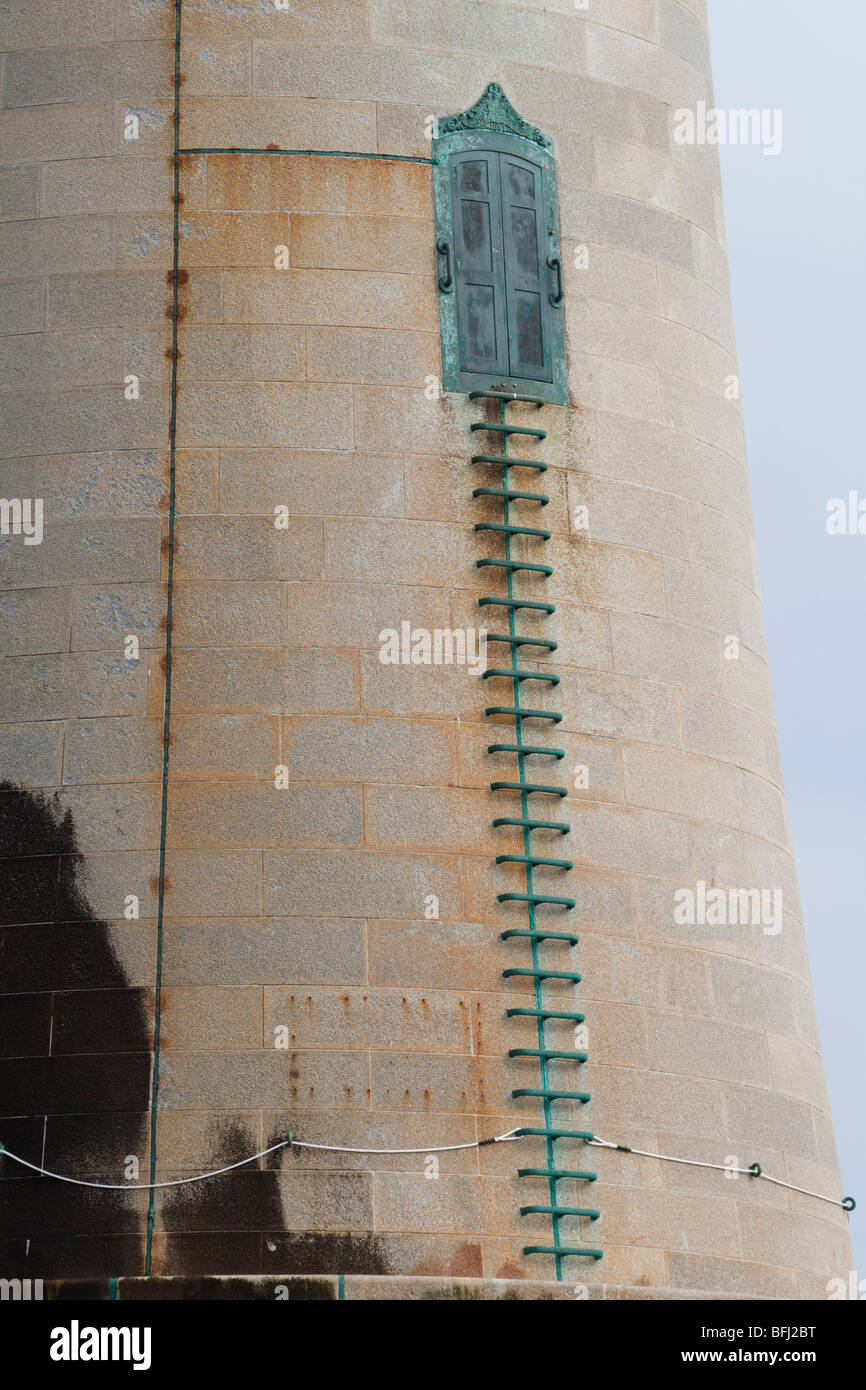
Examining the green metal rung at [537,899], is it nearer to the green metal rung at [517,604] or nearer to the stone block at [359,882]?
the stone block at [359,882]

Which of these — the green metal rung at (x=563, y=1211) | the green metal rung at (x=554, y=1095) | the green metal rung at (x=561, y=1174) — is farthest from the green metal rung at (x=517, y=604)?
the green metal rung at (x=563, y=1211)

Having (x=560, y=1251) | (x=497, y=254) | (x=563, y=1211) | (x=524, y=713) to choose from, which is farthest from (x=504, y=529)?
(x=560, y=1251)

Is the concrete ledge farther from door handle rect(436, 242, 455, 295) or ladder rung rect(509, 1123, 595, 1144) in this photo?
door handle rect(436, 242, 455, 295)

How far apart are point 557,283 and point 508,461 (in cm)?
190

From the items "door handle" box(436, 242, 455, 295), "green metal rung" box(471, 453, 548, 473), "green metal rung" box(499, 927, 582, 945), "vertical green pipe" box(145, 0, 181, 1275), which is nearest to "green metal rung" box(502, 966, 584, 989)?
"green metal rung" box(499, 927, 582, 945)

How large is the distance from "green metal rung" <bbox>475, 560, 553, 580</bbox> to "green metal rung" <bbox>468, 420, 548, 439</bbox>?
1138 mm

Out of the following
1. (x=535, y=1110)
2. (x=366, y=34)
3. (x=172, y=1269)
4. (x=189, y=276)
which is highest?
(x=366, y=34)

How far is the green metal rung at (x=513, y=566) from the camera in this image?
18.0m

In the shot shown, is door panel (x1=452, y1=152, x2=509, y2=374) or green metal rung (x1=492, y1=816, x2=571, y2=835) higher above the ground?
door panel (x1=452, y1=152, x2=509, y2=374)

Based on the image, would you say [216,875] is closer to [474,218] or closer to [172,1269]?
[172,1269]

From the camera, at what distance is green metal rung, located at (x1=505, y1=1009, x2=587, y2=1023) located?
16781mm

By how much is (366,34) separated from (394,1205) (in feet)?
32.8
